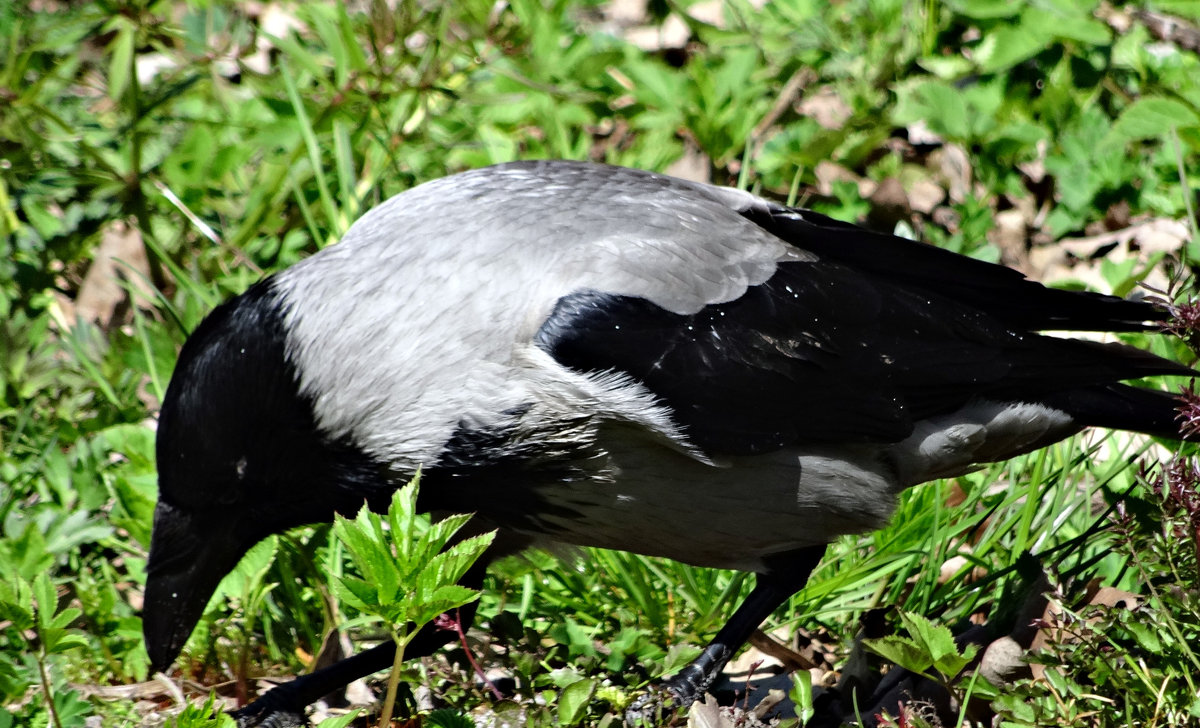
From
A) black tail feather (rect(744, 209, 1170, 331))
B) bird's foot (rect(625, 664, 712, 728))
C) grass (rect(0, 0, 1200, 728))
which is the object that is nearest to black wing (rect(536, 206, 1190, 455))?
black tail feather (rect(744, 209, 1170, 331))

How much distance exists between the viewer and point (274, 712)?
11.9ft

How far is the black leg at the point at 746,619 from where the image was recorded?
3.56 meters

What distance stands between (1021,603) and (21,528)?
→ 2964 millimetres

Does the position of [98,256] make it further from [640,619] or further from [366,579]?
A: [366,579]

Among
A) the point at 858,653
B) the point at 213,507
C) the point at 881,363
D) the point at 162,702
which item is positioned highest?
the point at 881,363

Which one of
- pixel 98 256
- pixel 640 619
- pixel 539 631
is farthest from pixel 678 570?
pixel 98 256

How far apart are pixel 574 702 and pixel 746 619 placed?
2.43ft

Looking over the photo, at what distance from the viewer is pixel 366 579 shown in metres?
2.64

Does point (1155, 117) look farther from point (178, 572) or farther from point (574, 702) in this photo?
point (178, 572)

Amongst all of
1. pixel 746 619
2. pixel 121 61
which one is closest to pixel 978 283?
pixel 746 619

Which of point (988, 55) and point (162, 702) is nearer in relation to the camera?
point (162, 702)

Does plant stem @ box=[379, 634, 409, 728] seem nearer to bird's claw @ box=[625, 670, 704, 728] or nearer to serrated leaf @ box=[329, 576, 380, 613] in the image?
serrated leaf @ box=[329, 576, 380, 613]

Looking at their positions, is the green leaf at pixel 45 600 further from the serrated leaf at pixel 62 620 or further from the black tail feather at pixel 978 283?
the black tail feather at pixel 978 283

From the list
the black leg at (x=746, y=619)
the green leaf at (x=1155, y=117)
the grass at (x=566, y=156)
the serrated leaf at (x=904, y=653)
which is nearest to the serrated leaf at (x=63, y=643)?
the grass at (x=566, y=156)
